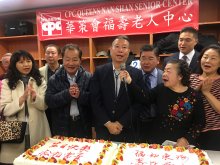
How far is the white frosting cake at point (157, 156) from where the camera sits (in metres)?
1.45

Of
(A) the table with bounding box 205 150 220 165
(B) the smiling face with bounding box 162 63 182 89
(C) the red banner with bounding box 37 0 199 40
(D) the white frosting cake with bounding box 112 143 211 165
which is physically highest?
(C) the red banner with bounding box 37 0 199 40

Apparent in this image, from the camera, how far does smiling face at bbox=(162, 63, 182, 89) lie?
1.82 metres

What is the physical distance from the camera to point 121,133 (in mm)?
2031

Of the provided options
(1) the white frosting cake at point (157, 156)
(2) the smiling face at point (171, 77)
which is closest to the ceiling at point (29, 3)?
(2) the smiling face at point (171, 77)

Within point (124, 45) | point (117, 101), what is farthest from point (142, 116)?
point (124, 45)

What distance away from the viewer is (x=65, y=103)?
6.49 ft

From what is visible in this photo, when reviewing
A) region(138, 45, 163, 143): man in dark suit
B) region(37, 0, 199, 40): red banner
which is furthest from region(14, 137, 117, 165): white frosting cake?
region(37, 0, 199, 40): red banner

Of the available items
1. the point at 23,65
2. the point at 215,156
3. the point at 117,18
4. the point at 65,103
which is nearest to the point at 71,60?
the point at 65,103

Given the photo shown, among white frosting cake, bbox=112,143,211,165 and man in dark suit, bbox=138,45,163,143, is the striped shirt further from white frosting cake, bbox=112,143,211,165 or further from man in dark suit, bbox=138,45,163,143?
man in dark suit, bbox=138,45,163,143

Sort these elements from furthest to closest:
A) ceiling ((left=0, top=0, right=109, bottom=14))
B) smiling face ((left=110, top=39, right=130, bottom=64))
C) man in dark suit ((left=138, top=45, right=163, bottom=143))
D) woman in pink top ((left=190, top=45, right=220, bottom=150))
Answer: ceiling ((left=0, top=0, right=109, bottom=14))
man in dark suit ((left=138, top=45, right=163, bottom=143))
smiling face ((left=110, top=39, right=130, bottom=64))
woman in pink top ((left=190, top=45, right=220, bottom=150))

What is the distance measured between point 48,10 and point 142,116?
326 cm

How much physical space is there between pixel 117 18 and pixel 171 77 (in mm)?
2523

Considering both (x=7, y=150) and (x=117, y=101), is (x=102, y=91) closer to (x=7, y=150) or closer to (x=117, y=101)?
(x=117, y=101)

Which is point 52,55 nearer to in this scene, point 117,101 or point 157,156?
point 117,101
